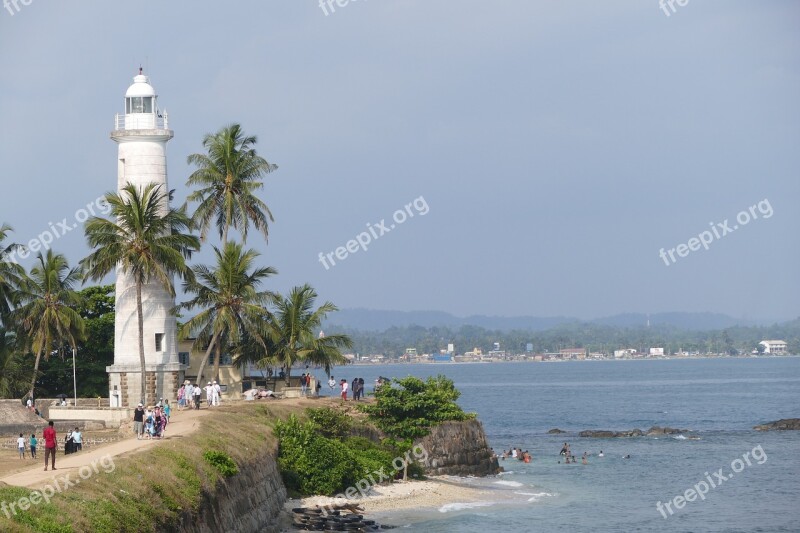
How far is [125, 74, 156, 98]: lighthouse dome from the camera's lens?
191 feet

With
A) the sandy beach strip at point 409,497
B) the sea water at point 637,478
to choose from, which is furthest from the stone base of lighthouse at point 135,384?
the sea water at point 637,478

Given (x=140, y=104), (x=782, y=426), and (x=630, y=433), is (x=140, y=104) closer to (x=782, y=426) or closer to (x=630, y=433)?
(x=630, y=433)

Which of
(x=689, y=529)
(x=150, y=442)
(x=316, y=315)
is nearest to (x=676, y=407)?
(x=316, y=315)

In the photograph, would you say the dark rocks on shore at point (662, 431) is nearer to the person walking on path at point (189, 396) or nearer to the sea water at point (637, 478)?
the sea water at point (637, 478)

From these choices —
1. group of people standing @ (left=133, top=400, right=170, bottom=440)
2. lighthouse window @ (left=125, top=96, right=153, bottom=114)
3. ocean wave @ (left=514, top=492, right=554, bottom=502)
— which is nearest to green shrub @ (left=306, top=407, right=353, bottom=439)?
ocean wave @ (left=514, top=492, right=554, bottom=502)

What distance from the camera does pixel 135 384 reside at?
2251 inches

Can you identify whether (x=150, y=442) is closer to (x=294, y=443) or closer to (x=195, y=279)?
(x=294, y=443)

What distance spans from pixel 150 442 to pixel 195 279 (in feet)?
65.8

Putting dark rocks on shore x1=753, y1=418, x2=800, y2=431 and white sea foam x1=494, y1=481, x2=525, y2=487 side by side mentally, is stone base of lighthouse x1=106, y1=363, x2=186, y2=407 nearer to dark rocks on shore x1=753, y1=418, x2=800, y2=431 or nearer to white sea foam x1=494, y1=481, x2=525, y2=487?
white sea foam x1=494, y1=481, x2=525, y2=487

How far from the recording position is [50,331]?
210ft

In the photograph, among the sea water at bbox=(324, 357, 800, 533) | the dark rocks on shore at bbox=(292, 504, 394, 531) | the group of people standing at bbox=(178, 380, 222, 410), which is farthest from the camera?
the group of people standing at bbox=(178, 380, 222, 410)

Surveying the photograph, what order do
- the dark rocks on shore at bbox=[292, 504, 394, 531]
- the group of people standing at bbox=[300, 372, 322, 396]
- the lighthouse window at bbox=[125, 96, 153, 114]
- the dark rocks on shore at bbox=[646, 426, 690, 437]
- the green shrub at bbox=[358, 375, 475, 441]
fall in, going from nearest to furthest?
1. the dark rocks on shore at bbox=[292, 504, 394, 531]
2. the lighthouse window at bbox=[125, 96, 153, 114]
3. the green shrub at bbox=[358, 375, 475, 441]
4. the group of people standing at bbox=[300, 372, 322, 396]
5. the dark rocks on shore at bbox=[646, 426, 690, 437]

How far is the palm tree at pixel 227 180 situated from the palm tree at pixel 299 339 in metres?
4.72

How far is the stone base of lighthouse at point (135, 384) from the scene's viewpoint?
187 ft
